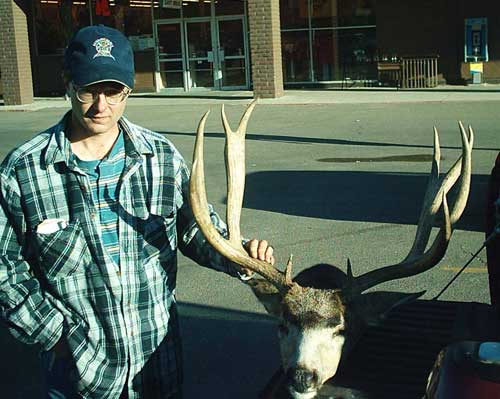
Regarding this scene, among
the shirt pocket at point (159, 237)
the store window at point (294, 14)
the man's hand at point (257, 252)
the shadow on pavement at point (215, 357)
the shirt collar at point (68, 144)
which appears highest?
the store window at point (294, 14)

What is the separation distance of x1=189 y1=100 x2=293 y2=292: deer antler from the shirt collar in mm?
251

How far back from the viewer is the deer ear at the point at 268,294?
3.99m

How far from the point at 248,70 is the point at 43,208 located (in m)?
27.1

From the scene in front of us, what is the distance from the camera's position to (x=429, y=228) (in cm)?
405

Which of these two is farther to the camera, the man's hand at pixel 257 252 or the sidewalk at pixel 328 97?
the sidewalk at pixel 328 97

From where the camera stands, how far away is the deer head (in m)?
3.65

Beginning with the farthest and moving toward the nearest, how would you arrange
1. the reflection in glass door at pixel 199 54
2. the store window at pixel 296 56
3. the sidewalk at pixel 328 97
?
1. the reflection in glass door at pixel 199 54
2. the store window at pixel 296 56
3. the sidewalk at pixel 328 97

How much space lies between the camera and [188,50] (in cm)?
3145

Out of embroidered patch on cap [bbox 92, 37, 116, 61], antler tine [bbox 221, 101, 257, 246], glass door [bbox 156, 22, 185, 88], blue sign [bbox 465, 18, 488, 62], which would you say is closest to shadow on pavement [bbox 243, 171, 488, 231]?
antler tine [bbox 221, 101, 257, 246]

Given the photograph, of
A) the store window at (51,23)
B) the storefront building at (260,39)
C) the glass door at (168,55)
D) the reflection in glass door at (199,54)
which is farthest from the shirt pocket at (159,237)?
the store window at (51,23)

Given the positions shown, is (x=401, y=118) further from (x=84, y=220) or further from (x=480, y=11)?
(x=84, y=220)

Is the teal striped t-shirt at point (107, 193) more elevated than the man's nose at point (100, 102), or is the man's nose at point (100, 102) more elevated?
the man's nose at point (100, 102)

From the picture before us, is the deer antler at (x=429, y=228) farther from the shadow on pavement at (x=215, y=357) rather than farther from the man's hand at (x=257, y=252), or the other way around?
the shadow on pavement at (x=215, y=357)

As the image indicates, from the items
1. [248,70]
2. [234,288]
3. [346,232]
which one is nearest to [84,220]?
[234,288]
